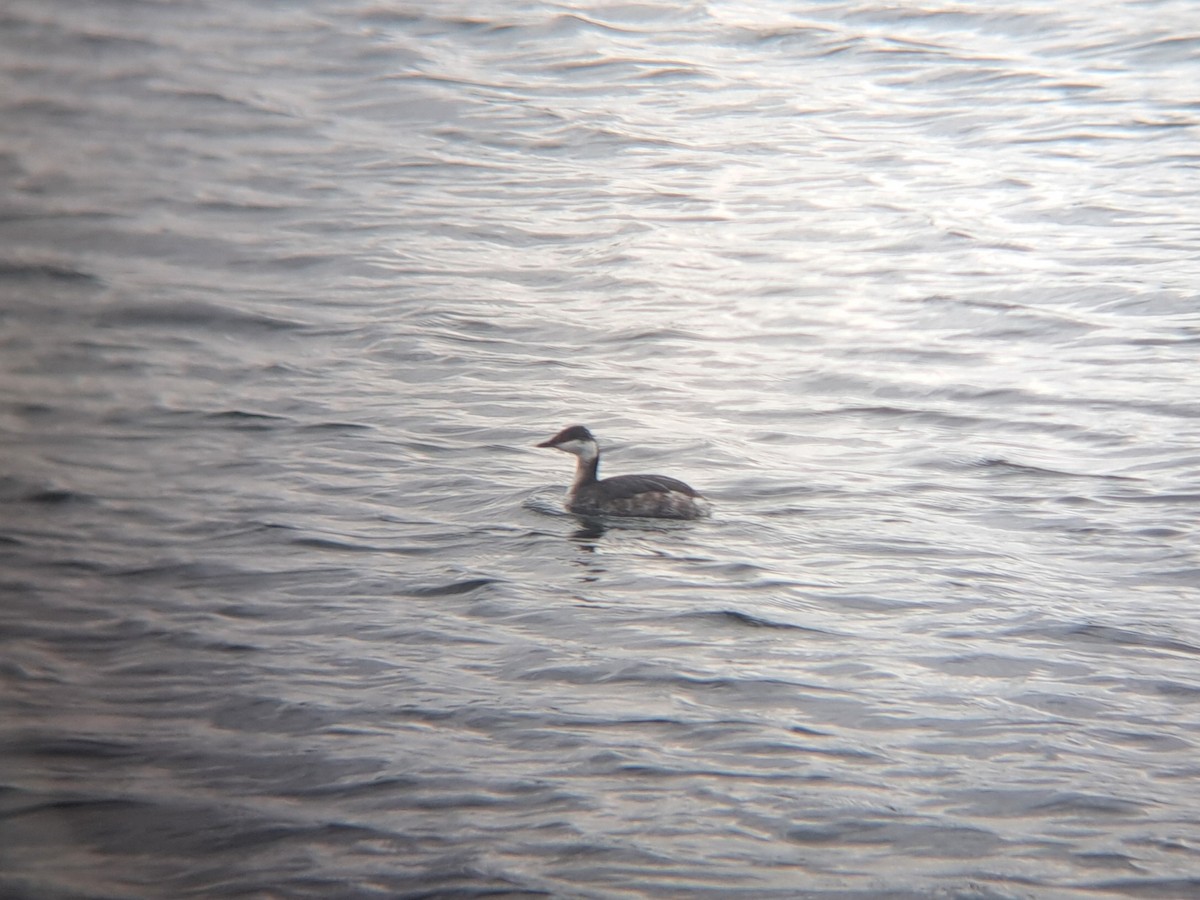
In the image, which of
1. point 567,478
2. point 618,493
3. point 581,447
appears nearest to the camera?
point 618,493

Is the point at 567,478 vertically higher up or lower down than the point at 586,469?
A: lower down

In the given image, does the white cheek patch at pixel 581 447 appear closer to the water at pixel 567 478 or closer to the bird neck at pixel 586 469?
the bird neck at pixel 586 469

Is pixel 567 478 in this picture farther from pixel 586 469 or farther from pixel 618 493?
pixel 618 493

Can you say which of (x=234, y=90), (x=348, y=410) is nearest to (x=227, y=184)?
(x=234, y=90)

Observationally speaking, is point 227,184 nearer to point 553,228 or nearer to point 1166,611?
point 553,228

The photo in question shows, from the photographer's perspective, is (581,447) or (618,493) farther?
(581,447)

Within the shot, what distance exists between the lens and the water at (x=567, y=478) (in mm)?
5453

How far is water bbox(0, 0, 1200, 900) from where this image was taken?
17.9 ft

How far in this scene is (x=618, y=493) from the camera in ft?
29.4

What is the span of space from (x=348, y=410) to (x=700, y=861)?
6152 millimetres

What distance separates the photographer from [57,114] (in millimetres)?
5922

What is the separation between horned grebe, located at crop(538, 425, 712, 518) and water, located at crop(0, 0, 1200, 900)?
0.45 feet

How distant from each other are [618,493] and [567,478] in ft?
3.33

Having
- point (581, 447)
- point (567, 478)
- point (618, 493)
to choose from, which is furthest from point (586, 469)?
point (567, 478)
